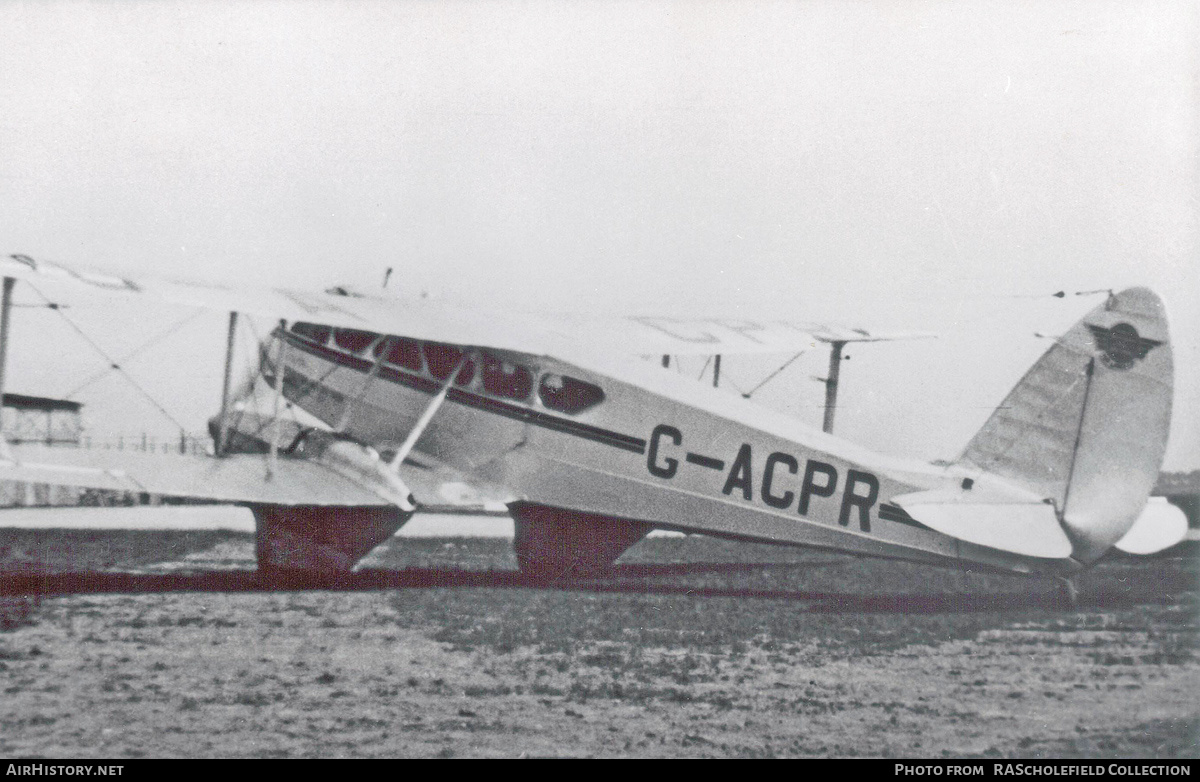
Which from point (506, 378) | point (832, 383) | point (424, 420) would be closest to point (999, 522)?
point (832, 383)

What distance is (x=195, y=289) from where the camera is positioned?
6074 mm

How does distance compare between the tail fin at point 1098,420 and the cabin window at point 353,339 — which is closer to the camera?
the tail fin at point 1098,420

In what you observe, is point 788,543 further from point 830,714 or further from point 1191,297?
point 1191,297

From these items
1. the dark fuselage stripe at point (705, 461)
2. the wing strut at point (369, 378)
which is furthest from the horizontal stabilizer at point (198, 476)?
the dark fuselage stripe at point (705, 461)

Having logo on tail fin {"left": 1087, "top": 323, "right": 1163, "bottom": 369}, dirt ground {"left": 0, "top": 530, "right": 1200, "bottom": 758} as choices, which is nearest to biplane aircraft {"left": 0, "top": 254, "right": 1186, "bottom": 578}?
logo on tail fin {"left": 1087, "top": 323, "right": 1163, "bottom": 369}

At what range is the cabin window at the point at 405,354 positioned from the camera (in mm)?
6986

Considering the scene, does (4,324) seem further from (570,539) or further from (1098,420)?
(1098,420)

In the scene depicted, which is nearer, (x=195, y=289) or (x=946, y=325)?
(x=195, y=289)

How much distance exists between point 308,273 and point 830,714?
4565 mm

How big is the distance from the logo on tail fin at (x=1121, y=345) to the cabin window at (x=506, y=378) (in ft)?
11.4

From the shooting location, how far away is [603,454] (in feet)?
20.7

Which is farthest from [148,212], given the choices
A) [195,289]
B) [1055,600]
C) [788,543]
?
[1055,600]

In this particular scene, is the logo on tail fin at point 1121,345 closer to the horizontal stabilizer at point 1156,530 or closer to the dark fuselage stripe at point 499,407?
the horizontal stabilizer at point 1156,530
